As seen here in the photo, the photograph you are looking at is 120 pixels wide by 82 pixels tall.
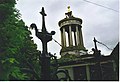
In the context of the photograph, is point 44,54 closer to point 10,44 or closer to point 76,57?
point 10,44

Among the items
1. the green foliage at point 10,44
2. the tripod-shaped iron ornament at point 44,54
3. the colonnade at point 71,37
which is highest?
the colonnade at point 71,37

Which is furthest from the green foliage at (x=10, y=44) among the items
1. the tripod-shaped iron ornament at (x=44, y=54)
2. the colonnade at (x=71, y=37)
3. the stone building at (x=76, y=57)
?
the colonnade at (x=71, y=37)

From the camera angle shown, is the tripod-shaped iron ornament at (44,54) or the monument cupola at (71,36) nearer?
the tripod-shaped iron ornament at (44,54)

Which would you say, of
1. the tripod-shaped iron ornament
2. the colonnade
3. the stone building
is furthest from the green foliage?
the colonnade

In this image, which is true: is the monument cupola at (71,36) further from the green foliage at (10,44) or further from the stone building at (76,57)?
the green foliage at (10,44)

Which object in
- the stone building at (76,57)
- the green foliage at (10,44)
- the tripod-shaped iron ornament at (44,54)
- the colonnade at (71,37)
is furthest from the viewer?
the colonnade at (71,37)

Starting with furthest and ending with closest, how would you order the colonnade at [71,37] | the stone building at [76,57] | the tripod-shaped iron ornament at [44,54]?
the colonnade at [71,37] < the stone building at [76,57] < the tripod-shaped iron ornament at [44,54]

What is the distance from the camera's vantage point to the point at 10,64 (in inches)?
559

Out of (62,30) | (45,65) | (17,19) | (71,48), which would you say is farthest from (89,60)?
(45,65)

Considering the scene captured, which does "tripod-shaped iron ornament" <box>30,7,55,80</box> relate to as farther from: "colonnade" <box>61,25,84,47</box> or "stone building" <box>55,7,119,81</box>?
"colonnade" <box>61,25,84,47</box>

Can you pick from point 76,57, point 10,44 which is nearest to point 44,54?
point 10,44

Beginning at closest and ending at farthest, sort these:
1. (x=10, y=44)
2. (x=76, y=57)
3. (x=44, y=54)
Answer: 1. (x=44, y=54)
2. (x=10, y=44)
3. (x=76, y=57)

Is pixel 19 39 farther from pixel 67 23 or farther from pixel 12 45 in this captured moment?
pixel 67 23

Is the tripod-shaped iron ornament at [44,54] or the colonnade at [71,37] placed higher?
the colonnade at [71,37]
